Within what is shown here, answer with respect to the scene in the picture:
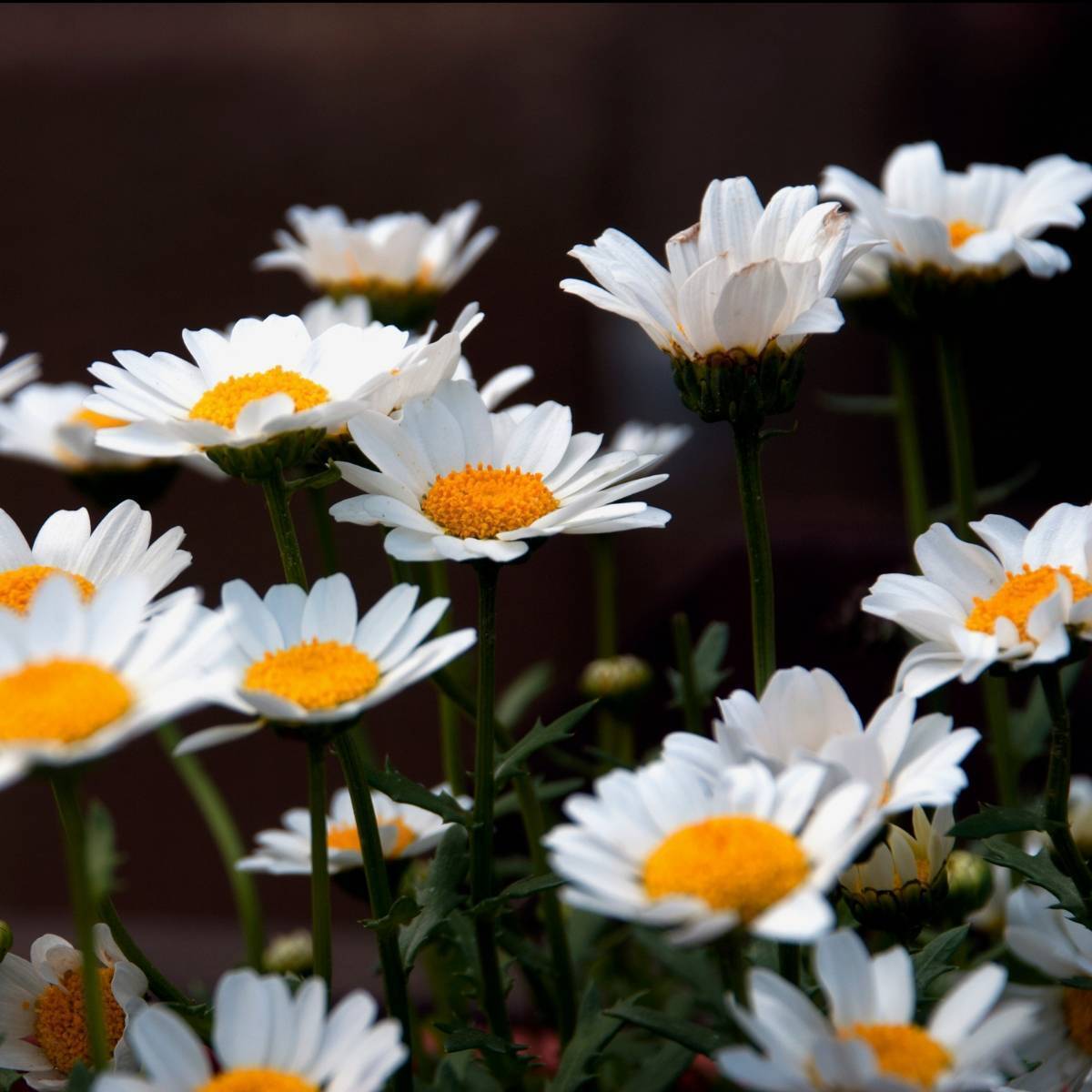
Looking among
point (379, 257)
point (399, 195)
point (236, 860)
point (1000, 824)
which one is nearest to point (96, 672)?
point (1000, 824)

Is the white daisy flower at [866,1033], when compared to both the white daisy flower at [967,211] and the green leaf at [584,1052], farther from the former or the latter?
the white daisy flower at [967,211]

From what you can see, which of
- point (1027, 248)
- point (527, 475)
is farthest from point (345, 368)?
point (1027, 248)

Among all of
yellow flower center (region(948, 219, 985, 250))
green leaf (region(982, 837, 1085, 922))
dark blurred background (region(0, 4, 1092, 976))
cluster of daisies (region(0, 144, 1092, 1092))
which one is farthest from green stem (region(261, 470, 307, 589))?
dark blurred background (region(0, 4, 1092, 976))

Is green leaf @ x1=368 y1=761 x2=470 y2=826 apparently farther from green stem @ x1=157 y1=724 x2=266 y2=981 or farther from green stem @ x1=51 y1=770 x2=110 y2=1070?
green stem @ x1=157 y1=724 x2=266 y2=981

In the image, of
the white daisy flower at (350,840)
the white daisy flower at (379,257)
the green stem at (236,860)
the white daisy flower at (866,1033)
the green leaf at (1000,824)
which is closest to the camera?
the white daisy flower at (866,1033)

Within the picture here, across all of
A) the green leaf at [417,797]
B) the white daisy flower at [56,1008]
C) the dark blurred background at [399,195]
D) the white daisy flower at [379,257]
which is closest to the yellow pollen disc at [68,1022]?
the white daisy flower at [56,1008]

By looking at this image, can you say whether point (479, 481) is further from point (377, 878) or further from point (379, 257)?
point (379, 257)
